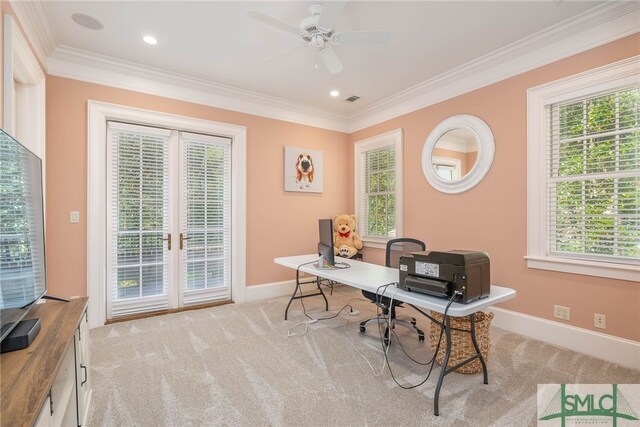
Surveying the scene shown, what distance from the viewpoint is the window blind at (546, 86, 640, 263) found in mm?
2424

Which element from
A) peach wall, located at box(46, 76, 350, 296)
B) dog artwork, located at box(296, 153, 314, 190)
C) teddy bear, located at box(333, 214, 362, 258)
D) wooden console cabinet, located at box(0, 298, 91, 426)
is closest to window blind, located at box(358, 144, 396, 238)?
teddy bear, located at box(333, 214, 362, 258)

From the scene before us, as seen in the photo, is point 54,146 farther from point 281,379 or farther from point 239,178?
point 281,379

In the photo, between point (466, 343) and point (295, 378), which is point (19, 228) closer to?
point (295, 378)

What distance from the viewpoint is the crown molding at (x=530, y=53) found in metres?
2.43

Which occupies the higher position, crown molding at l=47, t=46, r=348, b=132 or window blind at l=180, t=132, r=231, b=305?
crown molding at l=47, t=46, r=348, b=132

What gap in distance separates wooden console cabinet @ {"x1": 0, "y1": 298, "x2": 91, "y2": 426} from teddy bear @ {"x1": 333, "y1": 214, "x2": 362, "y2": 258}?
3323 mm

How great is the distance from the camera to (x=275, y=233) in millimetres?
4434

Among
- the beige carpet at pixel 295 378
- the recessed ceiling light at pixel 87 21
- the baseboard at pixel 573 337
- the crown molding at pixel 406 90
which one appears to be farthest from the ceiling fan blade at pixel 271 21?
the baseboard at pixel 573 337

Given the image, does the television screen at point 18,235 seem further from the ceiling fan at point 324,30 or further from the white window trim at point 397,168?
the white window trim at point 397,168

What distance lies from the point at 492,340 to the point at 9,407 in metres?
3.26

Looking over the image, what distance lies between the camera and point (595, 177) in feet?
8.48

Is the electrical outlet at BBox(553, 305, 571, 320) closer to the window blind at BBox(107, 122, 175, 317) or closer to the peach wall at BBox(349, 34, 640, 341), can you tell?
the peach wall at BBox(349, 34, 640, 341)

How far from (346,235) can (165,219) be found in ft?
8.30

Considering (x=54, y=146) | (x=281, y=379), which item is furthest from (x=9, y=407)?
(x=54, y=146)
